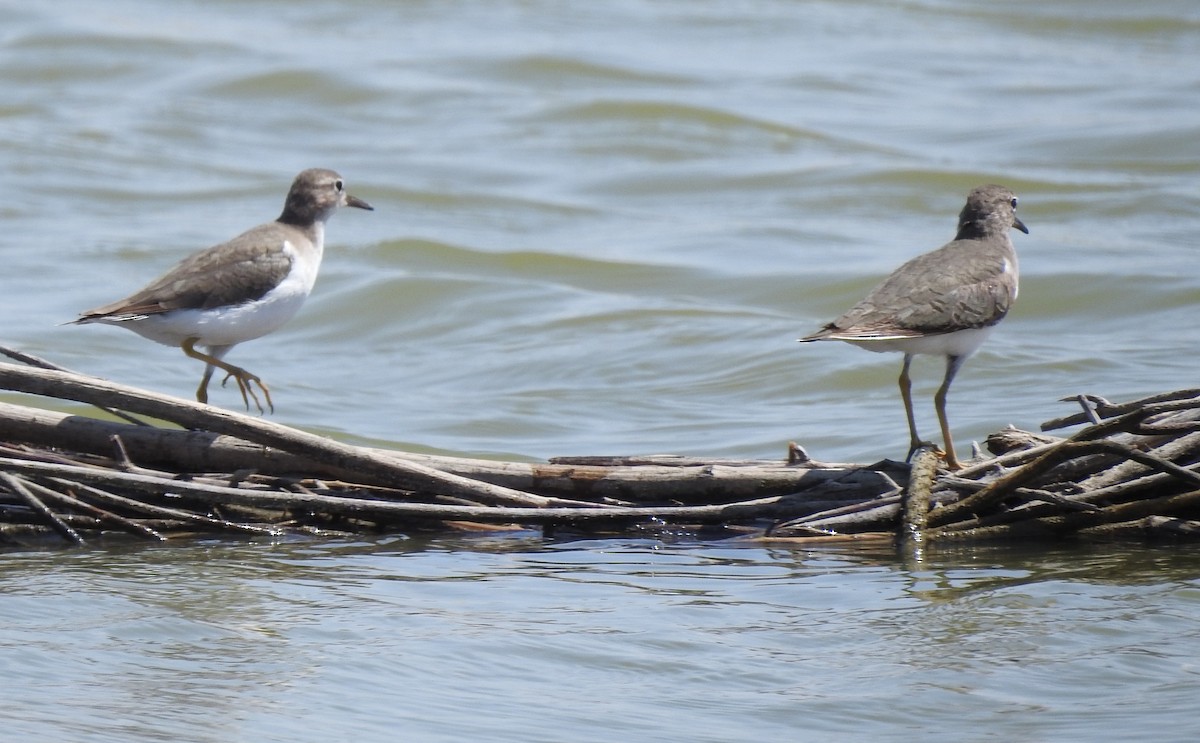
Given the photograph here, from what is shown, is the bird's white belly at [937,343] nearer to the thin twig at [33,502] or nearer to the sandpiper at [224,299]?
the sandpiper at [224,299]

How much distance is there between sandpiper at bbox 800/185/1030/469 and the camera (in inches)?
256

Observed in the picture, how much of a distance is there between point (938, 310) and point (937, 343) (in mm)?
169

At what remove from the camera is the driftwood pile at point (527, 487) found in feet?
19.1

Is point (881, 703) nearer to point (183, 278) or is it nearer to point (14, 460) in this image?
point (14, 460)

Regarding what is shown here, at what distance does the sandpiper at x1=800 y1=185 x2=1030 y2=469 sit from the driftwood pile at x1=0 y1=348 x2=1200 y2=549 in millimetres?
495

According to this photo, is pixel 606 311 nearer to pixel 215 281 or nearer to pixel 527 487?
pixel 215 281

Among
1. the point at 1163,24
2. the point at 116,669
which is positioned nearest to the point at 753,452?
the point at 116,669

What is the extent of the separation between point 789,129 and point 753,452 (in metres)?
10.0

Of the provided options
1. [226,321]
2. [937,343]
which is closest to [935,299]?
[937,343]

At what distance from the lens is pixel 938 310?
666 centimetres

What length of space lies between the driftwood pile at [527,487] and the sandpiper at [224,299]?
1.20 m

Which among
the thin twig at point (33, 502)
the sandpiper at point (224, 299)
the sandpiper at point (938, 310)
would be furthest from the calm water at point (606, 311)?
the sandpiper at point (224, 299)

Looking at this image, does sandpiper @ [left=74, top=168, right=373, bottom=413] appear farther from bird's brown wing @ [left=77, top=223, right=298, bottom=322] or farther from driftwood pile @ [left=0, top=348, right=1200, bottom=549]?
driftwood pile @ [left=0, top=348, right=1200, bottom=549]

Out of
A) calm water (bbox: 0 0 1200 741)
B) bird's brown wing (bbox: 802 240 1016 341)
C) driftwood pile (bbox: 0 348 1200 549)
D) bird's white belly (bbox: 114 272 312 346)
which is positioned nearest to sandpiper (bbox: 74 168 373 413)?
bird's white belly (bbox: 114 272 312 346)
